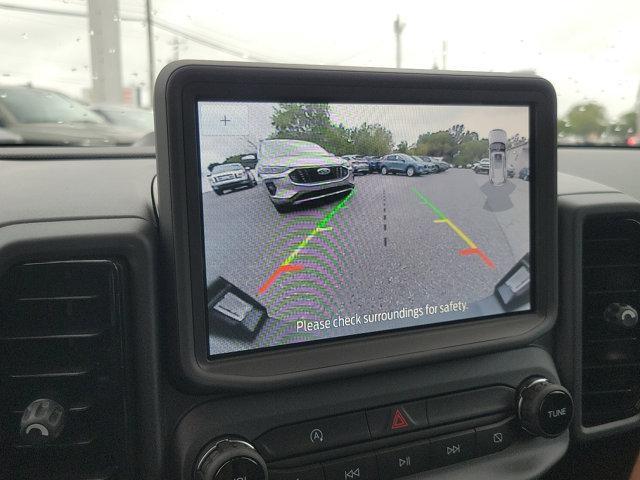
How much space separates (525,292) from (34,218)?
122 centimetres

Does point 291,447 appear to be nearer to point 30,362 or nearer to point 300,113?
point 30,362

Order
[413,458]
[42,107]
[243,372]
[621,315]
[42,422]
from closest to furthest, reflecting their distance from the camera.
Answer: [42,422], [243,372], [413,458], [42,107], [621,315]

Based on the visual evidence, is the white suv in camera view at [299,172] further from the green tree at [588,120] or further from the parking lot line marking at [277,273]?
the green tree at [588,120]

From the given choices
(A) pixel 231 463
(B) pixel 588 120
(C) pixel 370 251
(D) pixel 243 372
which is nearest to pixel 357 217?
(C) pixel 370 251

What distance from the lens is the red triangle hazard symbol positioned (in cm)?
153

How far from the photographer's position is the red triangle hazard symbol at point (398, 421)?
153 cm

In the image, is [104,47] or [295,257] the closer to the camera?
[295,257]

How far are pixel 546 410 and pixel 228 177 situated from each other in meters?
1.03

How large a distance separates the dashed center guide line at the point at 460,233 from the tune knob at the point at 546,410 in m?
0.36

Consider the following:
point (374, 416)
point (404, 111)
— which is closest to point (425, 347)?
point (374, 416)

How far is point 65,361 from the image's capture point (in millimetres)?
1291

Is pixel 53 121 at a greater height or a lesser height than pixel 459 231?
greater

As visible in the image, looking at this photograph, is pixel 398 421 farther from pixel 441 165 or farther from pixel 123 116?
pixel 123 116

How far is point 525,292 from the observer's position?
65.4 inches
